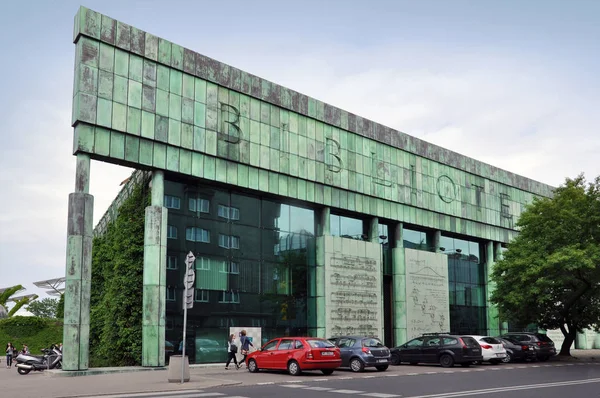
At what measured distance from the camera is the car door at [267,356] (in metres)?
23.6

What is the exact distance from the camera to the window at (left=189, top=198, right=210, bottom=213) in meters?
30.7

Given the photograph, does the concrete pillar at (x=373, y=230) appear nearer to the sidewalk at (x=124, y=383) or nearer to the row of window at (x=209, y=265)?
the row of window at (x=209, y=265)

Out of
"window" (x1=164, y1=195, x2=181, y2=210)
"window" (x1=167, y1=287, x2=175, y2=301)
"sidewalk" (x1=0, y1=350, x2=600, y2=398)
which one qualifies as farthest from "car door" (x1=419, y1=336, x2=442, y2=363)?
"window" (x1=164, y1=195, x2=181, y2=210)

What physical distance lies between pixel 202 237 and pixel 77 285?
706 cm

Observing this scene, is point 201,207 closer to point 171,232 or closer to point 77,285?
point 171,232

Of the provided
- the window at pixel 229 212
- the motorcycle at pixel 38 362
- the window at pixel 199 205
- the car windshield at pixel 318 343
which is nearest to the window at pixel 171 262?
the window at pixel 199 205

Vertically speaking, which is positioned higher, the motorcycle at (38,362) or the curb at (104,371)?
the motorcycle at (38,362)

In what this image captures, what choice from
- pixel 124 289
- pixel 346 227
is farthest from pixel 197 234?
pixel 346 227

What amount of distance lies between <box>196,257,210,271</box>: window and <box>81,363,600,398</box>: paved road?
10320 mm

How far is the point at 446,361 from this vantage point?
28062 mm

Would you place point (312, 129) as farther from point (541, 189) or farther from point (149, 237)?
point (541, 189)

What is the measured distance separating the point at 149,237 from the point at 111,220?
7748 millimetres

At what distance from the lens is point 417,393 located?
1587cm

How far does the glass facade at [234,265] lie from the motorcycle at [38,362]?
183 inches
